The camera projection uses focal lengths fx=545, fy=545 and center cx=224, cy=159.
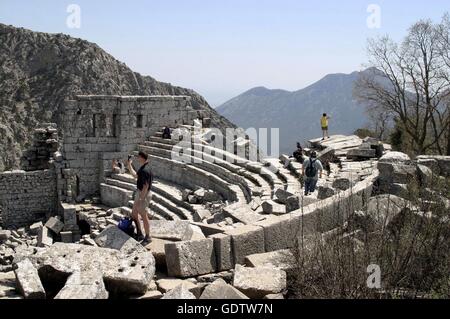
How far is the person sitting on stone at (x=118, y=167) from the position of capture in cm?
2084

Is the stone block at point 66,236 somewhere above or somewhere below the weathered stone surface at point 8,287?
below

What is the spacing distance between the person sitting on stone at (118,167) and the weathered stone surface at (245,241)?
13.6m

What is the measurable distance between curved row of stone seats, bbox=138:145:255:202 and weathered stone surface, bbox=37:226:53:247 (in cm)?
491

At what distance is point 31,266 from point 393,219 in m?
5.10

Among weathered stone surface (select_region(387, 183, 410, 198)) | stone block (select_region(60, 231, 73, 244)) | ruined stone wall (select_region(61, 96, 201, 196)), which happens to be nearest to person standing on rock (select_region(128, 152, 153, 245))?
weathered stone surface (select_region(387, 183, 410, 198))

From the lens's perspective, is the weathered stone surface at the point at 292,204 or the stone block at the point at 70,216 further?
the stone block at the point at 70,216

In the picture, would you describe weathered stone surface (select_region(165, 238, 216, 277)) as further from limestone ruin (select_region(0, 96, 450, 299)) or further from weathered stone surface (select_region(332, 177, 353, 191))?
weathered stone surface (select_region(332, 177, 353, 191))

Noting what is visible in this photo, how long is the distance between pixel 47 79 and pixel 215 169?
50.0m

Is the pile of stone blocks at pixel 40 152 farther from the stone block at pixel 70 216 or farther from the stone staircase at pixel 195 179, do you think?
the stone block at pixel 70 216

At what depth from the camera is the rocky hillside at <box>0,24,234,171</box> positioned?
5678cm

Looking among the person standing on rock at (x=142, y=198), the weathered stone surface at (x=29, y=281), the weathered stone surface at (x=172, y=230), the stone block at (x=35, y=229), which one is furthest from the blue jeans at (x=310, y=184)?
the stone block at (x=35, y=229)

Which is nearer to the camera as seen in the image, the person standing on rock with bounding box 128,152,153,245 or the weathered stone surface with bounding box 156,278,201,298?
the weathered stone surface with bounding box 156,278,201,298

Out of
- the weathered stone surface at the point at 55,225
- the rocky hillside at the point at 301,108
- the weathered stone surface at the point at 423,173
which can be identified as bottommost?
the weathered stone surface at the point at 55,225

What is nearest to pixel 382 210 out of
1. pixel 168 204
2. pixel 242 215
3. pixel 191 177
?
pixel 242 215
